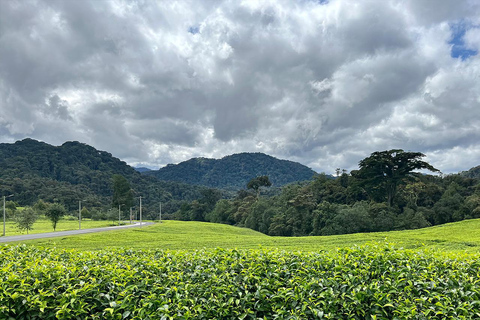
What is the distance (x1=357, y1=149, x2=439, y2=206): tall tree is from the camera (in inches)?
1538

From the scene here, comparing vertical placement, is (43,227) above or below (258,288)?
below

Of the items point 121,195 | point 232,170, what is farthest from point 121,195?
point 232,170

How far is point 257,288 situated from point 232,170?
595ft

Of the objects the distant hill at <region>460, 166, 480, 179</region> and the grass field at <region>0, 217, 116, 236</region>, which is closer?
the grass field at <region>0, 217, 116, 236</region>

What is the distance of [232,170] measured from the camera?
185000mm

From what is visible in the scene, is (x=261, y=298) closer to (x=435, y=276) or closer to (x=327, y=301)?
(x=327, y=301)

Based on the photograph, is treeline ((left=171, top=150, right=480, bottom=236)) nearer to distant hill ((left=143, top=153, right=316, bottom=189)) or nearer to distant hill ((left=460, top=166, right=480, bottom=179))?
distant hill ((left=460, top=166, right=480, bottom=179))

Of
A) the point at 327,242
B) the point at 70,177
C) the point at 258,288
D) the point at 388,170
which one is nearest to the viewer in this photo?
the point at 258,288

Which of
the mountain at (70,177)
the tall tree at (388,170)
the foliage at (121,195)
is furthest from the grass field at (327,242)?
the mountain at (70,177)

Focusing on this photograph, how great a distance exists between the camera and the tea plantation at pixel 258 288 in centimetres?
334

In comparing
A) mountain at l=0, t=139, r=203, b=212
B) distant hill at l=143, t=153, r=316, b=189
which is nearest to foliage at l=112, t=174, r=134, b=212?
mountain at l=0, t=139, r=203, b=212

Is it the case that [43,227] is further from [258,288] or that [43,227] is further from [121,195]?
[258,288]

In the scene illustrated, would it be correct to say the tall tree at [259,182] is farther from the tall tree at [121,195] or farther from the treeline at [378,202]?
the tall tree at [121,195]

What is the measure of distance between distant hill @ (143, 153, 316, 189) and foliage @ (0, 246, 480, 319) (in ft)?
530
